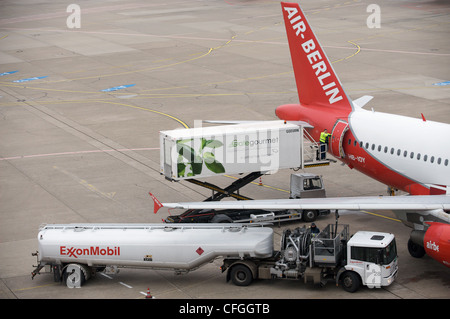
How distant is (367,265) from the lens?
32.6 meters

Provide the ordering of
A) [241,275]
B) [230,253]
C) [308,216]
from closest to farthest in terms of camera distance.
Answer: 1. [230,253]
2. [241,275]
3. [308,216]

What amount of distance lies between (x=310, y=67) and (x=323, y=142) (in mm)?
4672

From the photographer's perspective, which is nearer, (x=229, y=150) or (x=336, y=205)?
(x=336, y=205)

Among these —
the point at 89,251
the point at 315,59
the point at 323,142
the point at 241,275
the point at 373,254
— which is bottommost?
the point at 241,275

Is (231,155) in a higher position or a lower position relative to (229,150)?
lower

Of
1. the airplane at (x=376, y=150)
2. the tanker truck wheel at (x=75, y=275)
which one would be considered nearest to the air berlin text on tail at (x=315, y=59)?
the airplane at (x=376, y=150)

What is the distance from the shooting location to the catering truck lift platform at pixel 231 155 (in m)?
39.9

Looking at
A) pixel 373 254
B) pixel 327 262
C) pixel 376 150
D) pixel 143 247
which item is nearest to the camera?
pixel 373 254

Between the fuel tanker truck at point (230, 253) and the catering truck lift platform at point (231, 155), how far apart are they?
19.7 ft

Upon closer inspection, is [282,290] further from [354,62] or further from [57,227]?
[354,62]

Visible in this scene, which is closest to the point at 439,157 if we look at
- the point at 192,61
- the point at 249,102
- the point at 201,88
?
the point at 249,102

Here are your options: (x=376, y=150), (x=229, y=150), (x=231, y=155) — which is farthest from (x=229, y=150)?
(x=376, y=150)

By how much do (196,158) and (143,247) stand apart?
7.76 meters

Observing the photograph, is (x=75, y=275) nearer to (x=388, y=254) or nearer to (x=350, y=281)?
(x=350, y=281)
